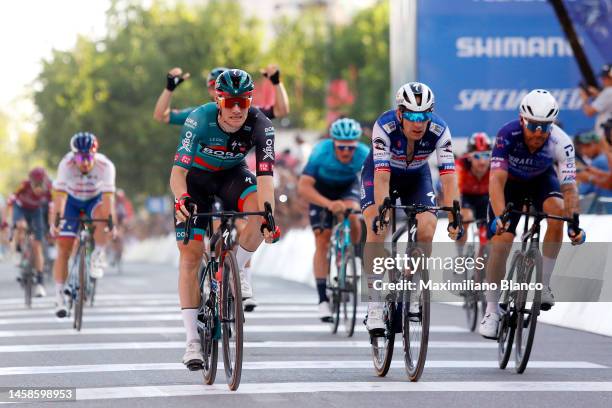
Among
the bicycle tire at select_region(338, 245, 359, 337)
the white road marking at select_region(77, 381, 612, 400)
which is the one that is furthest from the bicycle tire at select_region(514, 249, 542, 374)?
the bicycle tire at select_region(338, 245, 359, 337)

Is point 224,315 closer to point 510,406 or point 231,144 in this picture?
point 231,144

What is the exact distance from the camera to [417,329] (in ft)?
33.2

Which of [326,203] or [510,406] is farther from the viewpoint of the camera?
[326,203]

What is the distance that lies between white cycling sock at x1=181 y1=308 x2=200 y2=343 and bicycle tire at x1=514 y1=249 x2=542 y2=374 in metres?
2.42

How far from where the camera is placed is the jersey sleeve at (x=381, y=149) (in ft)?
35.0

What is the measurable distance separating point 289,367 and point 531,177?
7.96 feet

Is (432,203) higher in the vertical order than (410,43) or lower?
lower

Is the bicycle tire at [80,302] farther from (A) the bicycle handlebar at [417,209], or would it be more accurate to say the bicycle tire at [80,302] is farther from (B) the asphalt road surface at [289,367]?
(A) the bicycle handlebar at [417,209]

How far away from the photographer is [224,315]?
9547 mm

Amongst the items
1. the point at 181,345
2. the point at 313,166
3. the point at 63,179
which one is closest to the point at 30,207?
the point at 63,179

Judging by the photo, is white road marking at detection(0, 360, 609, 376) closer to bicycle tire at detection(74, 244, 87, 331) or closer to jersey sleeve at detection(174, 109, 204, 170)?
jersey sleeve at detection(174, 109, 204, 170)

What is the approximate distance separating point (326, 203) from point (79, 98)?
151ft

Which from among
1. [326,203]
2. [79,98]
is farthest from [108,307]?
[79,98]

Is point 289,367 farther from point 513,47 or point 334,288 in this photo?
point 513,47
